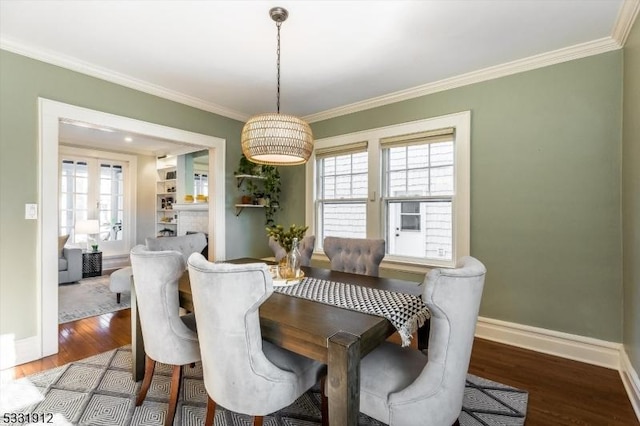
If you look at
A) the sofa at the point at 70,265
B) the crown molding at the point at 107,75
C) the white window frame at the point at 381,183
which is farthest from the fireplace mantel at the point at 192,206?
the white window frame at the point at 381,183

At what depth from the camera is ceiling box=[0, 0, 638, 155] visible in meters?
2.01

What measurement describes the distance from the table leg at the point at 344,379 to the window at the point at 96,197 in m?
6.72

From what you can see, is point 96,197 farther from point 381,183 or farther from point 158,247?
point 381,183

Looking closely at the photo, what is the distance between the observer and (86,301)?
394 cm

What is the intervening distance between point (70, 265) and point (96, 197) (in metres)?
2.02

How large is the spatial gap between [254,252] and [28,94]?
112 inches

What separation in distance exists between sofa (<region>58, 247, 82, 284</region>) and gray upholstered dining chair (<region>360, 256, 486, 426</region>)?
5287 mm

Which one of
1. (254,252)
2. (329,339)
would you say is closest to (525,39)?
(329,339)

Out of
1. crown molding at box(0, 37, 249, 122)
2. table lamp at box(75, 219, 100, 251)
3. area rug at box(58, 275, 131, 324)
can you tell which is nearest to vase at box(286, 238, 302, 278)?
crown molding at box(0, 37, 249, 122)

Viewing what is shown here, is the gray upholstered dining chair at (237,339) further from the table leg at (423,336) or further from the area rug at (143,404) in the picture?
the table leg at (423,336)

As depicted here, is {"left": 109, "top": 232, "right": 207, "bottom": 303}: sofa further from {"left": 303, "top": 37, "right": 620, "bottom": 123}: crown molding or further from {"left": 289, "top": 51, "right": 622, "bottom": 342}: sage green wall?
{"left": 289, "top": 51, "right": 622, "bottom": 342}: sage green wall

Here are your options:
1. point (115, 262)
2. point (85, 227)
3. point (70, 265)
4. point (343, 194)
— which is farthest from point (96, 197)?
point (343, 194)

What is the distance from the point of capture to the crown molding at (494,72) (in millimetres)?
2395

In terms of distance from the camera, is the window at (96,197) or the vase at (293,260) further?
the window at (96,197)
